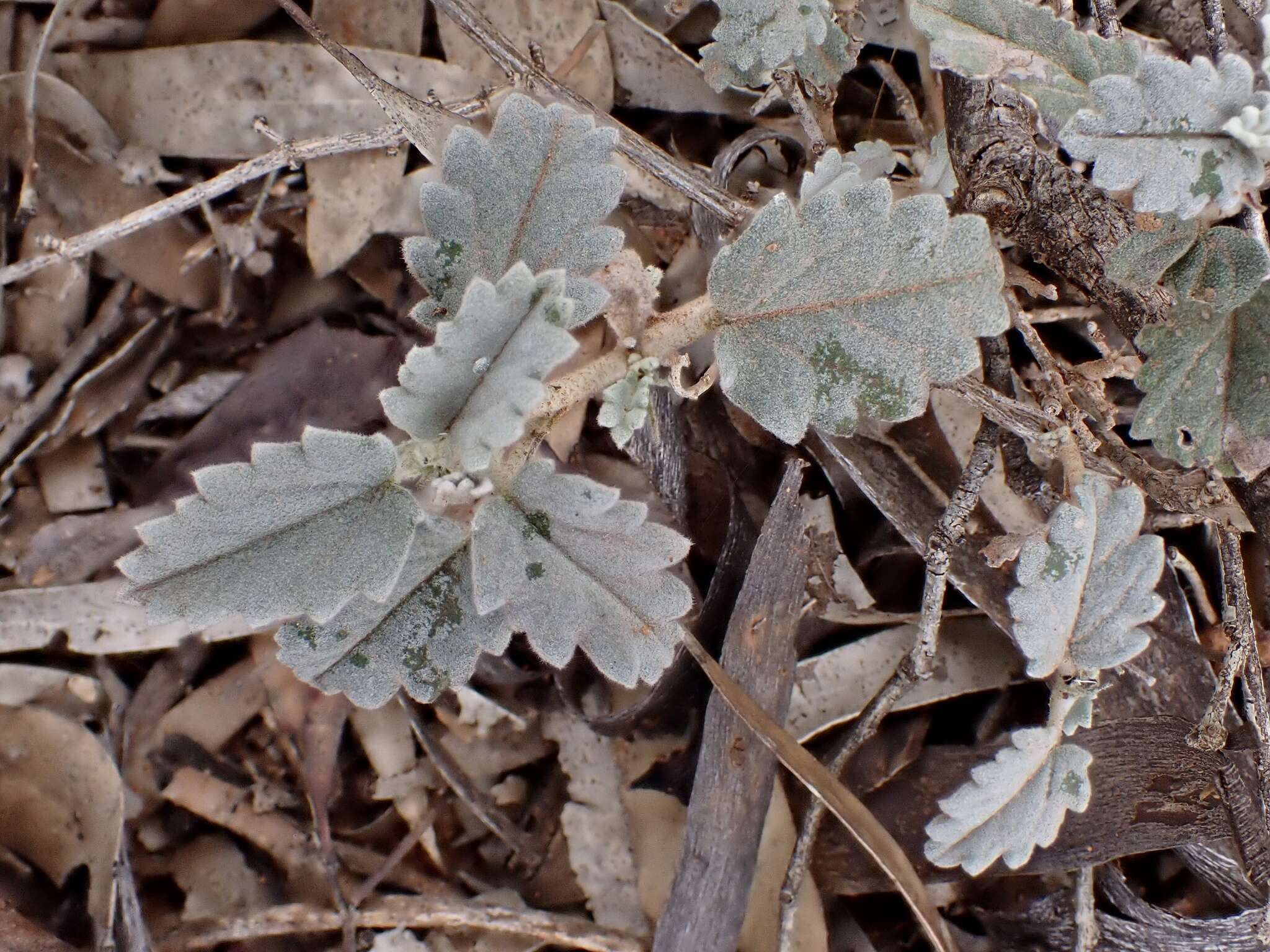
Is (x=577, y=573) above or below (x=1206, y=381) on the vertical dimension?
below

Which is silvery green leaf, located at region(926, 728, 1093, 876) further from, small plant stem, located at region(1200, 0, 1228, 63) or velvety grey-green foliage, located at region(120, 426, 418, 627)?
small plant stem, located at region(1200, 0, 1228, 63)

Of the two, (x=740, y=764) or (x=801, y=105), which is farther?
(x=740, y=764)

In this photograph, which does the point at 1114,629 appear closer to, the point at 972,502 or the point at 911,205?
the point at 972,502

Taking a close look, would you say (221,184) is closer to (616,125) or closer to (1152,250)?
(616,125)

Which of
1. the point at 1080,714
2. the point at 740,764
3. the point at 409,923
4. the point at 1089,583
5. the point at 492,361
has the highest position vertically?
the point at 492,361

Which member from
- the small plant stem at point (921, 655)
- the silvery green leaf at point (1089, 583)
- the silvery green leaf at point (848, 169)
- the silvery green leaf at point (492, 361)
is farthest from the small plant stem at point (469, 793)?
the silvery green leaf at point (848, 169)

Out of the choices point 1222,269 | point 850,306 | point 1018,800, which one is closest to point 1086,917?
point 1018,800
